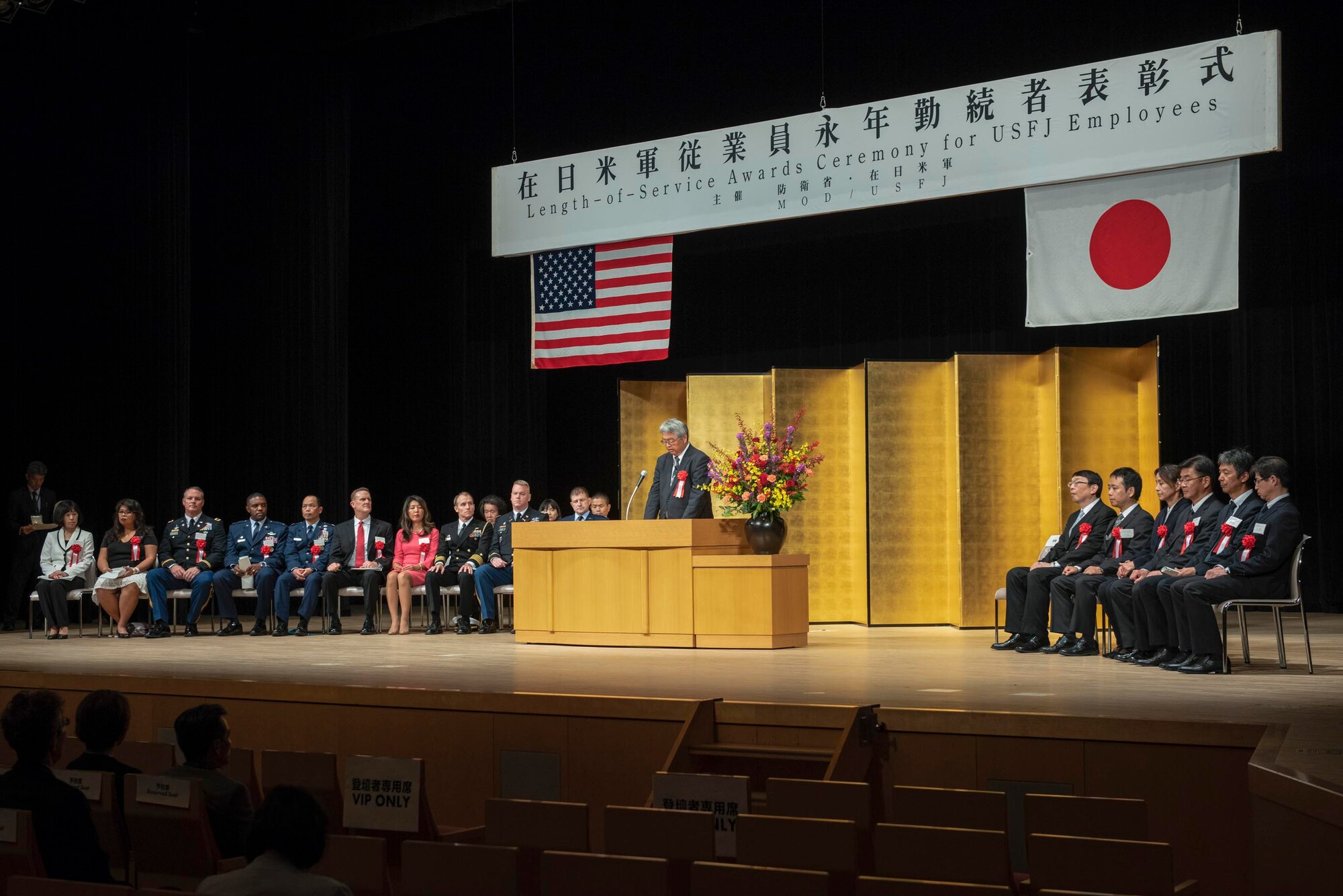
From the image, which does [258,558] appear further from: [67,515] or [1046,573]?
[1046,573]

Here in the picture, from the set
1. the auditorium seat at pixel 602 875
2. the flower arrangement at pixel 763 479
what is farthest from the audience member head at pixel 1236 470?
the auditorium seat at pixel 602 875

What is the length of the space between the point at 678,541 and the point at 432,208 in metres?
5.89

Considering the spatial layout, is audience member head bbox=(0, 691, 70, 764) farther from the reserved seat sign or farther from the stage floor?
the stage floor

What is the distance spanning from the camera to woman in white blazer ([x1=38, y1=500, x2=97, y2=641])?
9.15 metres

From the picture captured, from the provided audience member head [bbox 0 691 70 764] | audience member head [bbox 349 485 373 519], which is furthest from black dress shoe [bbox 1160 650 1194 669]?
audience member head [bbox 349 485 373 519]

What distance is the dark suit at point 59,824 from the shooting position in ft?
10.2

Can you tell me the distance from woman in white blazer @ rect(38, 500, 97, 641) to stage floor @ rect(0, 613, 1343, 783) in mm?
323

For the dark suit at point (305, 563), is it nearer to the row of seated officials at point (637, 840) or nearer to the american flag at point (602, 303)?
the american flag at point (602, 303)

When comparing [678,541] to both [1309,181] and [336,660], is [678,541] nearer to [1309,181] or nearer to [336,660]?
[336,660]

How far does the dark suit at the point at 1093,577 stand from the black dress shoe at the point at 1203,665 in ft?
2.87

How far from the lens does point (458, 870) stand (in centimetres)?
254

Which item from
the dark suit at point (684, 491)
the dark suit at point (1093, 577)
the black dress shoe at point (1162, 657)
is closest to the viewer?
the black dress shoe at point (1162, 657)

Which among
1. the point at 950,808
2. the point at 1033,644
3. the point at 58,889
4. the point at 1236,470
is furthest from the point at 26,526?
the point at 950,808

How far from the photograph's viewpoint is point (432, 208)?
40.6ft
